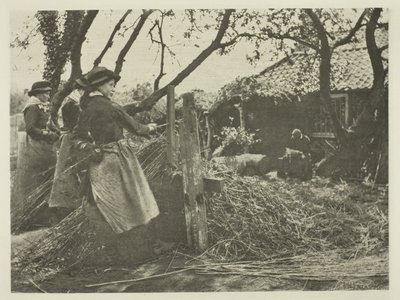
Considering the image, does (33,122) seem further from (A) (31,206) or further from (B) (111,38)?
(B) (111,38)

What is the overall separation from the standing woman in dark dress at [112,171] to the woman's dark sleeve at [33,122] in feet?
0.72

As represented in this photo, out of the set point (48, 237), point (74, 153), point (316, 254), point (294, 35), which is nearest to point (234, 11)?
point (294, 35)

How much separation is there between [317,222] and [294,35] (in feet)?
3.45

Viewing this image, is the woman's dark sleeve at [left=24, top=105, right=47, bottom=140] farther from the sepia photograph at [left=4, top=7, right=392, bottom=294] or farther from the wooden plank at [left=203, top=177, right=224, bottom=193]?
the wooden plank at [left=203, top=177, right=224, bottom=193]

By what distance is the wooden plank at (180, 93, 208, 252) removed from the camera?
110 inches

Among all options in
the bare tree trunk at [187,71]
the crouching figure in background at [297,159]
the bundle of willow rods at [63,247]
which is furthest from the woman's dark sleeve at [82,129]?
the crouching figure in background at [297,159]

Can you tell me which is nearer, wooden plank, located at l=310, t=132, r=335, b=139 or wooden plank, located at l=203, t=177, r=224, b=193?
wooden plank, located at l=203, t=177, r=224, b=193

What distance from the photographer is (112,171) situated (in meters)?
2.81

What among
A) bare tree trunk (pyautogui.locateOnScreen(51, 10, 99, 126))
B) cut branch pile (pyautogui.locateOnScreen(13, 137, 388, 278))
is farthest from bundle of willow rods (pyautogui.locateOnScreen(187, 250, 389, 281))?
bare tree trunk (pyautogui.locateOnScreen(51, 10, 99, 126))

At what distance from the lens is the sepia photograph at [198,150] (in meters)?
2.81

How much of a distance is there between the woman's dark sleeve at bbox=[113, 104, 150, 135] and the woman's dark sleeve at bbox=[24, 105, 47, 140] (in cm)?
43

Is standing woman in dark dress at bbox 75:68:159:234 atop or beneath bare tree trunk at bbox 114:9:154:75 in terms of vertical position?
beneath

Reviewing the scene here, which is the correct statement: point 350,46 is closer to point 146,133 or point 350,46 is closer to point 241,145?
point 241,145

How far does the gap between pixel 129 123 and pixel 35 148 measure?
0.53 m
